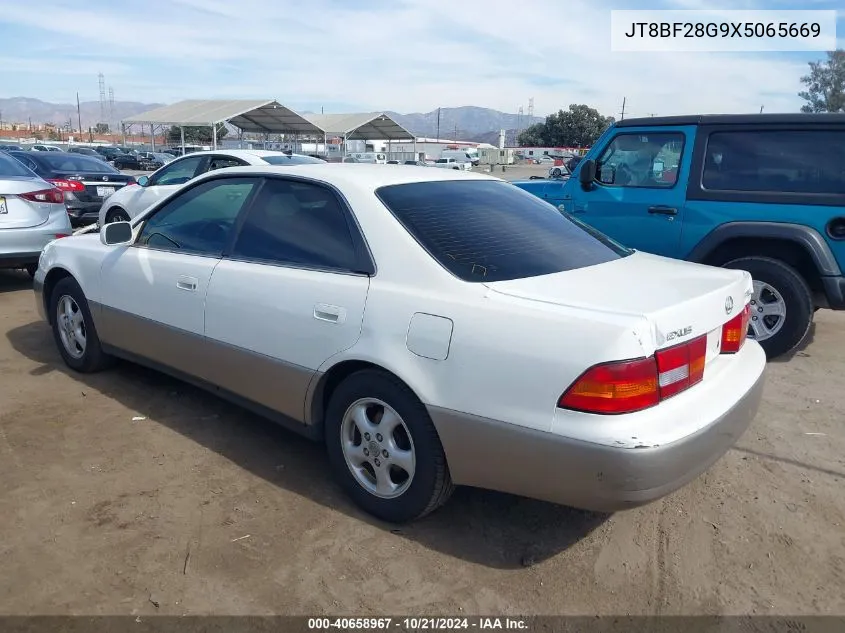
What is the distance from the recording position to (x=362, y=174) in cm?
343

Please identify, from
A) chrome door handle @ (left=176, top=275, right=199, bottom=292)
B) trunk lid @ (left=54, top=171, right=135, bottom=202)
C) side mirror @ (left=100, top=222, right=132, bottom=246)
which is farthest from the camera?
trunk lid @ (left=54, top=171, right=135, bottom=202)

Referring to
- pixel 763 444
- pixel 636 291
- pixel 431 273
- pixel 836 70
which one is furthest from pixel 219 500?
pixel 836 70

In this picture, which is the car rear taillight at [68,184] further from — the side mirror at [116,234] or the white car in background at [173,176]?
the side mirror at [116,234]

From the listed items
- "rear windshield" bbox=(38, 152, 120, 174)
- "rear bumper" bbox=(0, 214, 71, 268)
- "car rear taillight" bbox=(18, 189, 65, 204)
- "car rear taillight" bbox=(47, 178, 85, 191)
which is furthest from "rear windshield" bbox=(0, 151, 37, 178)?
"rear windshield" bbox=(38, 152, 120, 174)

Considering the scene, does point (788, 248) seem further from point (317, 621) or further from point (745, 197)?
point (317, 621)

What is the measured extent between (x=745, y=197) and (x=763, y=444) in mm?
2452

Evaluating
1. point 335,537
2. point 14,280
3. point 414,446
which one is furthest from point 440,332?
point 14,280

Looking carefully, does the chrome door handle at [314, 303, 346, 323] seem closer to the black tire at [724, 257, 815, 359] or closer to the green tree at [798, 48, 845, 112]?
the black tire at [724, 257, 815, 359]

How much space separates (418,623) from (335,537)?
25.1 inches

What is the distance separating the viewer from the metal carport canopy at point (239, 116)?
30.2m

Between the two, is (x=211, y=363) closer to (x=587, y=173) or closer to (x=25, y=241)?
(x=587, y=173)

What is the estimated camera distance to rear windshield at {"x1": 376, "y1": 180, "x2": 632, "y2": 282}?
9.57 feet

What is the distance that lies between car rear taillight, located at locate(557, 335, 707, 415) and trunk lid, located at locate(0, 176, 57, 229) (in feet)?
21.7

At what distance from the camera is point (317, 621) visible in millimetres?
2461
